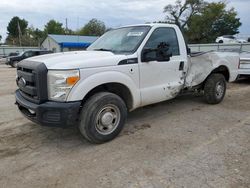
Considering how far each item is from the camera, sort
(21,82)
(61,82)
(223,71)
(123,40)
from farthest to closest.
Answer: (223,71) → (123,40) → (21,82) → (61,82)

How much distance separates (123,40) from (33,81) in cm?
194

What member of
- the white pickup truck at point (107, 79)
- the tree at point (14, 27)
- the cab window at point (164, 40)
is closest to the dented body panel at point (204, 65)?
the white pickup truck at point (107, 79)

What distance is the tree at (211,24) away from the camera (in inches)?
2199

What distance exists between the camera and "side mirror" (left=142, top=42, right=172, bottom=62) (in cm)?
472

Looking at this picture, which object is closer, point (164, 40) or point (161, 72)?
point (161, 72)

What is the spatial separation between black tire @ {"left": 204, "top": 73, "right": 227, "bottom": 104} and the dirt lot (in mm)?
733

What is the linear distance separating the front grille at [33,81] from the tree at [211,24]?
5472 cm

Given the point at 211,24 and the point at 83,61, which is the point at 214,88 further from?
the point at 211,24

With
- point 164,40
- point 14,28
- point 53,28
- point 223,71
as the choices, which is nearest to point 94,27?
point 53,28

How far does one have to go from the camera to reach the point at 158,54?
493cm

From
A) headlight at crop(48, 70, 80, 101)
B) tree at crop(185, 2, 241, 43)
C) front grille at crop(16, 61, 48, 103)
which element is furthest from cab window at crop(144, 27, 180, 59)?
tree at crop(185, 2, 241, 43)

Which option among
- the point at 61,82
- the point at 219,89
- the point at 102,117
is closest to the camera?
the point at 61,82

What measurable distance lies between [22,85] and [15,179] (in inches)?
64.6

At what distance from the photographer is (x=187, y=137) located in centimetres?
452
